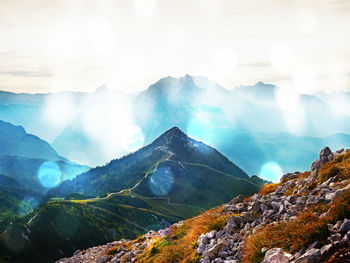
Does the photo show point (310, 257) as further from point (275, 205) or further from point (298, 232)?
point (275, 205)

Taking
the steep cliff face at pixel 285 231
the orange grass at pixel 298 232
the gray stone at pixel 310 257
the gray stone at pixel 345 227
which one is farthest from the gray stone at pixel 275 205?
the gray stone at pixel 310 257

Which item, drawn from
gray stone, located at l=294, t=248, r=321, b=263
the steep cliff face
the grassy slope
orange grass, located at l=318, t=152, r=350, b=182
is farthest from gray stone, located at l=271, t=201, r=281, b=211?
the grassy slope

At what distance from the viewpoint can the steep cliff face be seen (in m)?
9.94

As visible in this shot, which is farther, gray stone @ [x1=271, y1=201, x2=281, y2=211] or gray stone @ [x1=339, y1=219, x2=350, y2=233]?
gray stone @ [x1=271, y1=201, x2=281, y2=211]

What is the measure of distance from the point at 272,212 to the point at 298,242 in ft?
15.3

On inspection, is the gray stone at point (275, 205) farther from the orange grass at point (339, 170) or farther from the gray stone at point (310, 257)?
the gray stone at point (310, 257)

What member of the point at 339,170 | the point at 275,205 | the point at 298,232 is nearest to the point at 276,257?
the point at 298,232

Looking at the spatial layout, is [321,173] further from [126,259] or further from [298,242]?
[126,259]

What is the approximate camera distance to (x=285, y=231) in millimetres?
11664

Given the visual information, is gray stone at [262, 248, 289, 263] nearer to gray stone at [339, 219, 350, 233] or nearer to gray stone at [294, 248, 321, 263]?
gray stone at [294, 248, 321, 263]

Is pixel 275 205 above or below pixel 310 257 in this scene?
above

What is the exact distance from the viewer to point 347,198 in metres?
11.3

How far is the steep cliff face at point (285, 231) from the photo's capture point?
9.94m

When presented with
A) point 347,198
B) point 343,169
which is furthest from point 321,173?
point 347,198
